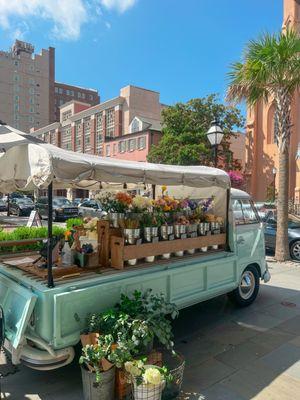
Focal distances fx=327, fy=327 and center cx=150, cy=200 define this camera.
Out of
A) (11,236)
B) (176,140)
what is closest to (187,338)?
(11,236)

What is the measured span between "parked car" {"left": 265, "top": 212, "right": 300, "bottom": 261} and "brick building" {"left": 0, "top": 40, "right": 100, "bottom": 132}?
293 feet

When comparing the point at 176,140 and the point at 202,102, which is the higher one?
the point at 202,102

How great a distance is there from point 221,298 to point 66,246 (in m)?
3.70

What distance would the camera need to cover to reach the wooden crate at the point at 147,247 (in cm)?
415

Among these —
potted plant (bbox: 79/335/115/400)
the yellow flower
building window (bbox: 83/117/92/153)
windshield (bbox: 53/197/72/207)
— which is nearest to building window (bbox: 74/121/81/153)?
building window (bbox: 83/117/92/153)

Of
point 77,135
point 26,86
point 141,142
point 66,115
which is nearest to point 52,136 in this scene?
point 66,115

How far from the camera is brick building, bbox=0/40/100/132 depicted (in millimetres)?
90531

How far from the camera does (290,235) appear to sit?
36.4 feet

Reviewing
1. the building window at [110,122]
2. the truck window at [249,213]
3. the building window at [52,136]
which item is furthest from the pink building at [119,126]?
the truck window at [249,213]

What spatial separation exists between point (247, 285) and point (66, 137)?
58.2 meters

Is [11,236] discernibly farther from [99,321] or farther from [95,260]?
[99,321]

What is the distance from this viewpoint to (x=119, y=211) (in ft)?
14.7

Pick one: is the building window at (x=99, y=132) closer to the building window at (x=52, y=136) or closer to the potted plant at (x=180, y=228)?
the building window at (x=52, y=136)

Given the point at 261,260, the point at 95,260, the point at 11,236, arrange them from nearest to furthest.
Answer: the point at 95,260
the point at 261,260
the point at 11,236
